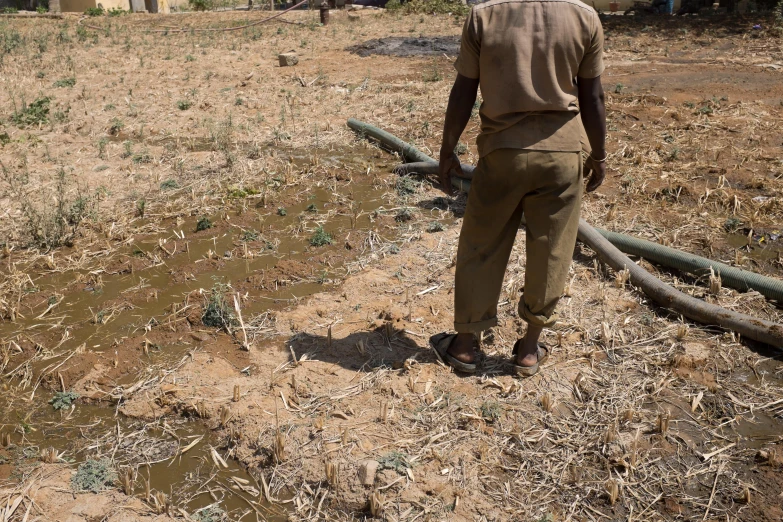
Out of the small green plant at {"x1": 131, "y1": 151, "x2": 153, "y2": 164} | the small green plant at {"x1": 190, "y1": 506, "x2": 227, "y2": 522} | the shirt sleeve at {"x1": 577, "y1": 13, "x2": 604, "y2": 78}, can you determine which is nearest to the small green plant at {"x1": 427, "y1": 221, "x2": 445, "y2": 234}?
the shirt sleeve at {"x1": 577, "y1": 13, "x2": 604, "y2": 78}

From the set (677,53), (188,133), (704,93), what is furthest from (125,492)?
(677,53)

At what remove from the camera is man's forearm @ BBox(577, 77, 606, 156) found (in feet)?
9.98

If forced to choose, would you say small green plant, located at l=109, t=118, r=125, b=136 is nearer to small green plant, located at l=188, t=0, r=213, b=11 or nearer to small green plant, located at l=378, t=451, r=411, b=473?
small green plant, located at l=378, t=451, r=411, b=473

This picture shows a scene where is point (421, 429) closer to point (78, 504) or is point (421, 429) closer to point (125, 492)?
point (125, 492)

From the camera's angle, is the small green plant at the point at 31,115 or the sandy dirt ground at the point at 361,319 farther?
the small green plant at the point at 31,115

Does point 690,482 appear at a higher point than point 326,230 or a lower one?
lower

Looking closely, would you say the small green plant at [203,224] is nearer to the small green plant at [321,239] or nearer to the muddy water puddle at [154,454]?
the small green plant at [321,239]

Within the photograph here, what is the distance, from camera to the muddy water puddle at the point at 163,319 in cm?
315

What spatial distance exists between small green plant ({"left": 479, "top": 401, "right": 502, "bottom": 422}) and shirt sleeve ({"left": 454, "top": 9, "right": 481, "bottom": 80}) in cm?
161

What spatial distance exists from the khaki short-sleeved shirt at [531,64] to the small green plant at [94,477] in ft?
7.54

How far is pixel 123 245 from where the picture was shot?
5.30 metres

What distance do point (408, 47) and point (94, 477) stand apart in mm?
11244

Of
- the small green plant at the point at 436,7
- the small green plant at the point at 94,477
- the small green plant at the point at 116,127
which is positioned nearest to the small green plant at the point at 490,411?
the small green plant at the point at 94,477

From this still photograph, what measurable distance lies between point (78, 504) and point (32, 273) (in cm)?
260
